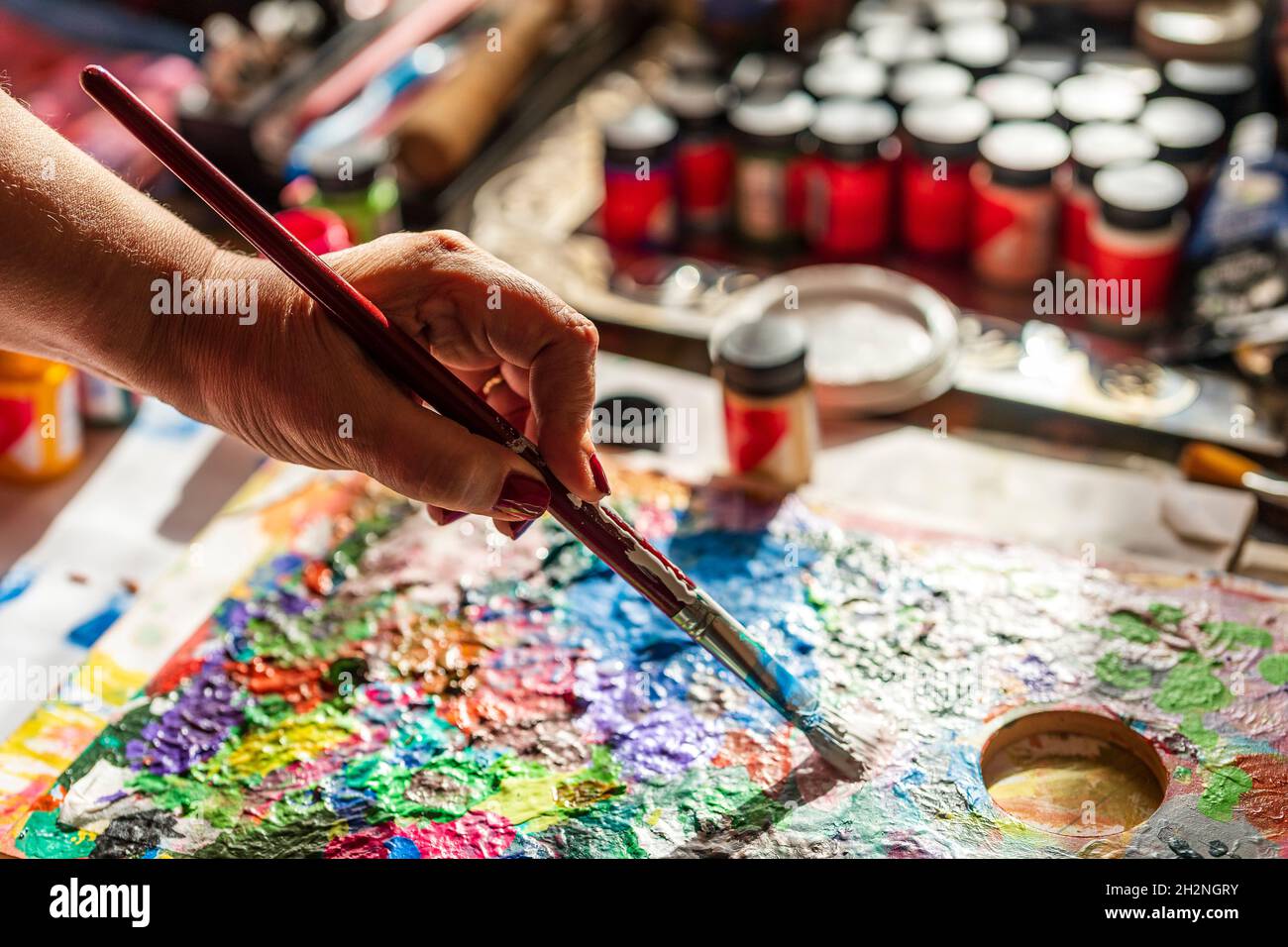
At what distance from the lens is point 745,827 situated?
1507 millimetres

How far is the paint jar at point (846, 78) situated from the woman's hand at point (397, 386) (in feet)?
3.87

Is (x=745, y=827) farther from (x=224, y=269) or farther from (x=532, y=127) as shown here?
(x=532, y=127)

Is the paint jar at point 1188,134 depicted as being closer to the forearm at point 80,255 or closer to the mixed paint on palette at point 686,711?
the mixed paint on palette at point 686,711

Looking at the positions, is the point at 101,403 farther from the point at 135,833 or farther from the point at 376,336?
the point at 376,336

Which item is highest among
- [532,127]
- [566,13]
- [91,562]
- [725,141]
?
[566,13]

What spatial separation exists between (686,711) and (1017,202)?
1.09 metres

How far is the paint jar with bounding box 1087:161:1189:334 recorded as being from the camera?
219 cm

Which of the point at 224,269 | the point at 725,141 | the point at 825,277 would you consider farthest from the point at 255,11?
the point at 224,269

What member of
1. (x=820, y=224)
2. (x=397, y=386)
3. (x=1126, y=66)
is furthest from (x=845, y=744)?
(x=1126, y=66)

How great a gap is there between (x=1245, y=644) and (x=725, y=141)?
50.1 inches

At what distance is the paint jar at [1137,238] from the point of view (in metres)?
2.19

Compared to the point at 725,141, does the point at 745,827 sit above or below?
below

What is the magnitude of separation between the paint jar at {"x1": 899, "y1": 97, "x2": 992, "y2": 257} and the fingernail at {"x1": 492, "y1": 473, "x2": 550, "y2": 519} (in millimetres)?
1223

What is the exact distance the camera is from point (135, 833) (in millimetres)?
1543
